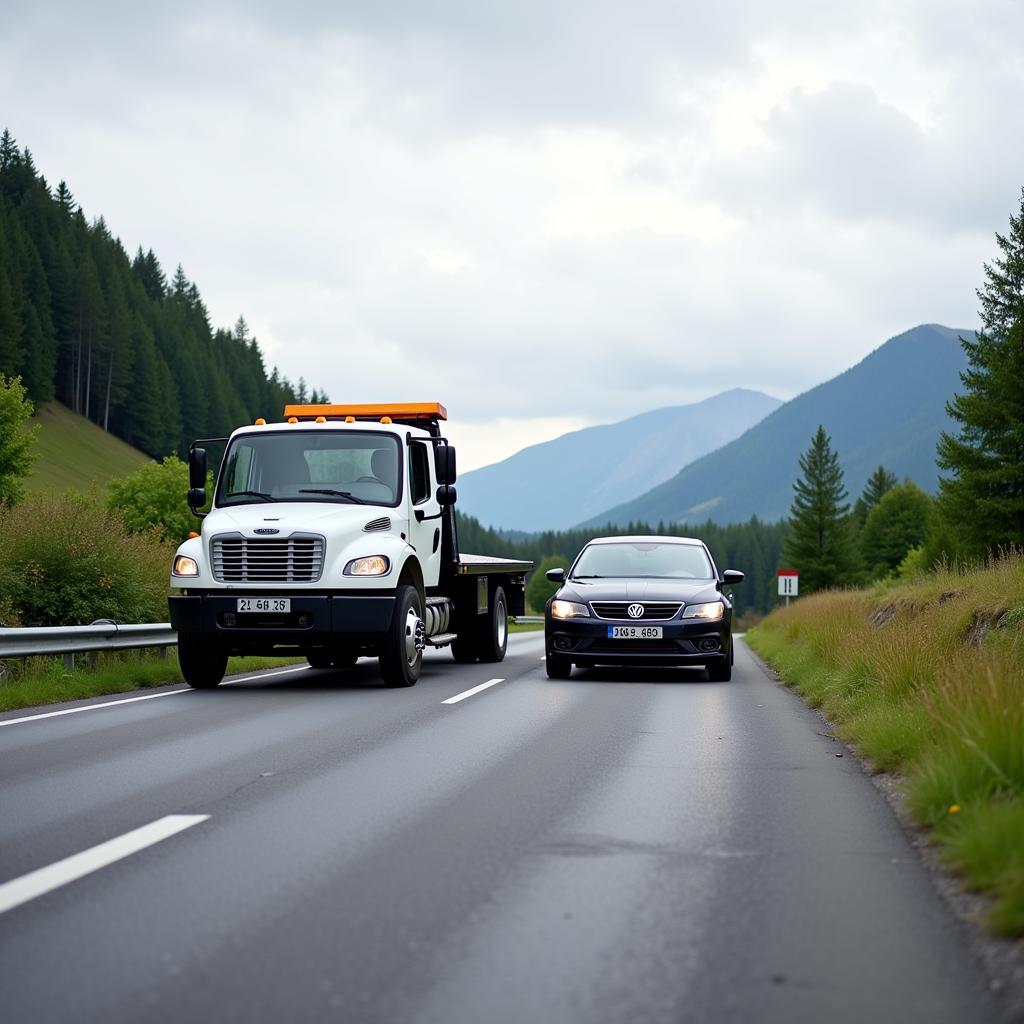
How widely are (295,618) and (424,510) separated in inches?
98.7

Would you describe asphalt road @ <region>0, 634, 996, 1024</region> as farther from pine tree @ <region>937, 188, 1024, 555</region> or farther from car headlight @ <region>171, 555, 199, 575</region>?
pine tree @ <region>937, 188, 1024, 555</region>

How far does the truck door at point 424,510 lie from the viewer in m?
14.8

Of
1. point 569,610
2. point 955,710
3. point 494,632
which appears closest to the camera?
point 955,710

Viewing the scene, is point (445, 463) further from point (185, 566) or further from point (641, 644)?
point (185, 566)

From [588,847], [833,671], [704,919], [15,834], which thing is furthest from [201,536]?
[704,919]

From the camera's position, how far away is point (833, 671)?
45.1 feet

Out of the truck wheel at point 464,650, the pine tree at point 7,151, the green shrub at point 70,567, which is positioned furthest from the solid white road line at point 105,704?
the pine tree at point 7,151

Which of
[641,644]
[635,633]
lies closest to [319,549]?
[635,633]

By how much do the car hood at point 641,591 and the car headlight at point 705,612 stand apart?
6cm

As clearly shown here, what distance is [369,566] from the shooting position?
522 inches

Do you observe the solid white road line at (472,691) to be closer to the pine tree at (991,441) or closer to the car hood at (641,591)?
the car hood at (641,591)

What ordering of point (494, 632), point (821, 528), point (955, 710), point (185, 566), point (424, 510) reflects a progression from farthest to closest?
1. point (821, 528)
2. point (494, 632)
3. point (424, 510)
4. point (185, 566)
5. point (955, 710)

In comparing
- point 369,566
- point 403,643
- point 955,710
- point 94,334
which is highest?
point 94,334

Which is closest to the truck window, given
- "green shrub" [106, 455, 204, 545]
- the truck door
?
the truck door
